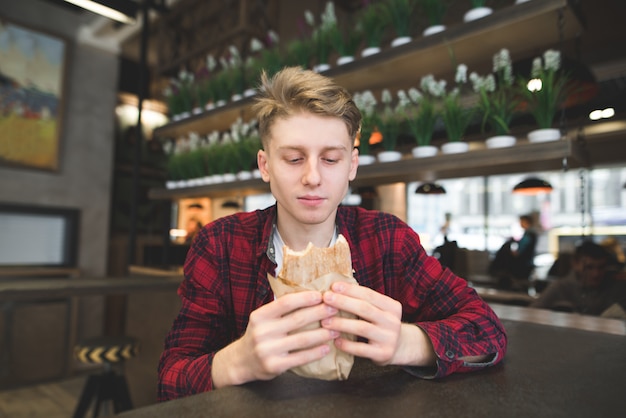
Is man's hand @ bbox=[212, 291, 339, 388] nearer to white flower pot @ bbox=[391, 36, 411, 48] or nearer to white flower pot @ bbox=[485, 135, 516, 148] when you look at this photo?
white flower pot @ bbox=[485, 135, 516, 148]

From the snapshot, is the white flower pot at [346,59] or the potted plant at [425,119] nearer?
the potted plant at [425,119]

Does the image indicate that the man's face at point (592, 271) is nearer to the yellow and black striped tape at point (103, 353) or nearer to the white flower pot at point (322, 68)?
the white flower pot at point (322, 68)

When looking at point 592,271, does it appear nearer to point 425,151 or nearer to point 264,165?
point 425,151

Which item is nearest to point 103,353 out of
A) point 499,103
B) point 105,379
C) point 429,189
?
point 105,379

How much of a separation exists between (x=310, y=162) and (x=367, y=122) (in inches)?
63.5

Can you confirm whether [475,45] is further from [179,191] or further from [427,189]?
[179,191]

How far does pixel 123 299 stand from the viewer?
556 cm

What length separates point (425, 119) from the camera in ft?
7.46

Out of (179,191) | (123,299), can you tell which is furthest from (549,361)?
(123,299)

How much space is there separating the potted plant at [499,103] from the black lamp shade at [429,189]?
0.62m

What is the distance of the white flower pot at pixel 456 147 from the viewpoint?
2147 mm

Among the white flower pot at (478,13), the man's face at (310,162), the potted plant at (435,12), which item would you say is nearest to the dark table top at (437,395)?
the man's face at (310,162)

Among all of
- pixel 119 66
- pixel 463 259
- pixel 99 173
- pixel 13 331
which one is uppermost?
pixel 119 66

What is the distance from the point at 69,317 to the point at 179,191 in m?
2.32
